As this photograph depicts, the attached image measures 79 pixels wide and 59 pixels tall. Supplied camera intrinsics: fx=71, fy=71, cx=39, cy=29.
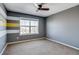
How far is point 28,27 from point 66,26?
307cm

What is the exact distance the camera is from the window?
5.70m

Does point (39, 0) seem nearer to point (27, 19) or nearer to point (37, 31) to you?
point (27, 19)

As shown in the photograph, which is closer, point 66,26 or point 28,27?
point 66,26

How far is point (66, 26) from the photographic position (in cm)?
441

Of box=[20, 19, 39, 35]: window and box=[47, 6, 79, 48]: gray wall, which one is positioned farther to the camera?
box=[20, 19, 39, 35]: window

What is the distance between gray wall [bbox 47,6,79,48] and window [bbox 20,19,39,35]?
56.4 inches

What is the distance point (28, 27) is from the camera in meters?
6.03

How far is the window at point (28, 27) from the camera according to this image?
5699 mm

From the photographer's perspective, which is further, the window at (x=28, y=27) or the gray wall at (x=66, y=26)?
the window at (x=28, y=27)

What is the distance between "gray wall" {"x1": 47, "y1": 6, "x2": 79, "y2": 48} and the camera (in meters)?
3.79

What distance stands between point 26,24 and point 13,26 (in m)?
1.11

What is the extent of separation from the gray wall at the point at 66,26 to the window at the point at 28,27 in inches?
56.4

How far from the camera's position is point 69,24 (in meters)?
4.18

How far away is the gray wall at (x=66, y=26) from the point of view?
3.79 meters
